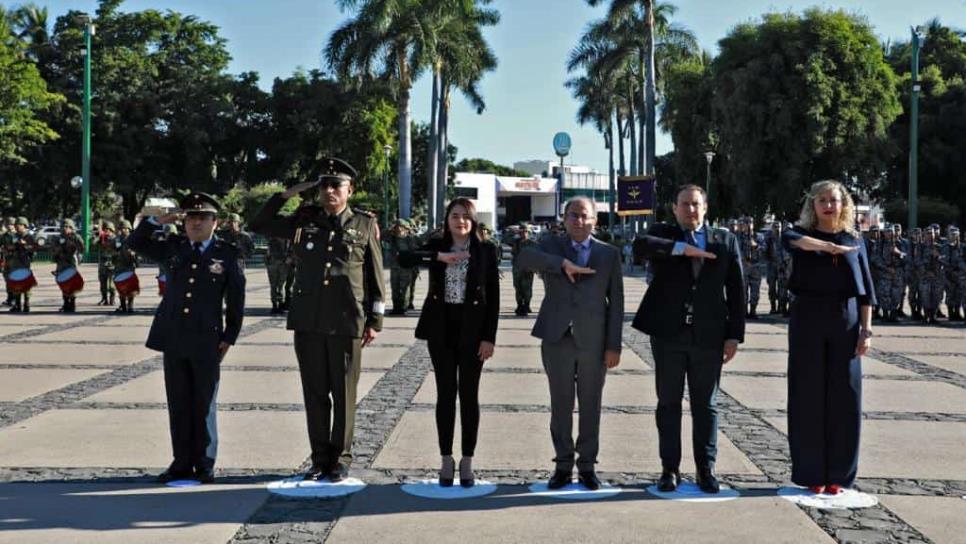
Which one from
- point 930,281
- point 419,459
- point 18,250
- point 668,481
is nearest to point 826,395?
point 668,481

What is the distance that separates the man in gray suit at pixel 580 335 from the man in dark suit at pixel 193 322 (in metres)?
1.84

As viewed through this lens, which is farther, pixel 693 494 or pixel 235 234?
pixel 235 234

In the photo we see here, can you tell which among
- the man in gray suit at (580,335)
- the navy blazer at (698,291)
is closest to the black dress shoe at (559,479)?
the man in gray suit at (580,335)

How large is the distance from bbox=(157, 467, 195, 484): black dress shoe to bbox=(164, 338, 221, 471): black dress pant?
0.02 meters

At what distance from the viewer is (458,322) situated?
18.0 feet

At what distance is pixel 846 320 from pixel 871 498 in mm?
981

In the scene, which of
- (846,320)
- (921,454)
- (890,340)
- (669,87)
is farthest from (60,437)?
(669,87)

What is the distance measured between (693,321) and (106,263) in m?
15.4

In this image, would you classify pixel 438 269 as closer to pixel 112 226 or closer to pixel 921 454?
pixel 921 454

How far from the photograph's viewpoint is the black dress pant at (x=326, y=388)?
5566 mm

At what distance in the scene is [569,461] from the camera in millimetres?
5488

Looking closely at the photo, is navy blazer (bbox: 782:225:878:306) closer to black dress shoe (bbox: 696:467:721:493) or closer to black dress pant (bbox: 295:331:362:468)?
black dress shoe (bbox: 696:467:721:493)

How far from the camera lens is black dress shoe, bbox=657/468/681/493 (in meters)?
5.39

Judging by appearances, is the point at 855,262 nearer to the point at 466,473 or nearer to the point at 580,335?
the point at 580,335
